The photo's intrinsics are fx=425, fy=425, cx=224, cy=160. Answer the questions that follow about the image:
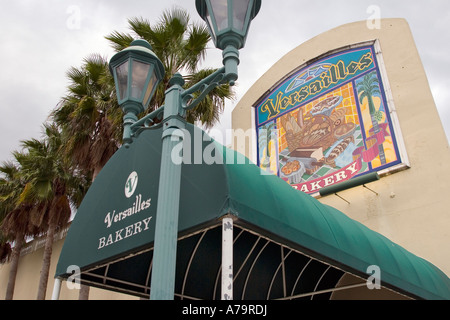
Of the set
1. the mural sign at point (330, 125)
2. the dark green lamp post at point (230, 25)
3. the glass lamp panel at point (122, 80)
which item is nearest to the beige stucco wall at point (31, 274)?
the mural sign at point (330, 125)

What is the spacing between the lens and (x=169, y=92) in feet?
16.6

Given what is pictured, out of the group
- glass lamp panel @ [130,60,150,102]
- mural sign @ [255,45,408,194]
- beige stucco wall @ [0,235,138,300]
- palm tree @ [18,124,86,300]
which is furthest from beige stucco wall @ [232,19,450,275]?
beige stucco wall @ [0,235,138,300]

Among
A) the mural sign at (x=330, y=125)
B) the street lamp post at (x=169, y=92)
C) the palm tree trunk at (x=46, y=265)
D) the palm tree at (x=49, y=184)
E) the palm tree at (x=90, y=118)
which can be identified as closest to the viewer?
the street lamp post at (x=169, y=92)

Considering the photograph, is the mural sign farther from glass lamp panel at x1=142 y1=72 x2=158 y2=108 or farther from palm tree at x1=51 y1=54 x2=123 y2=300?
glass lamp panel at x1=142 y1=72 x2=158 y2=108

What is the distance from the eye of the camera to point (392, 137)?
9859 millimetres

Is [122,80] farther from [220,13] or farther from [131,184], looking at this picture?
[220,13]

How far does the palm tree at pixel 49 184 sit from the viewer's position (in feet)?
51.7

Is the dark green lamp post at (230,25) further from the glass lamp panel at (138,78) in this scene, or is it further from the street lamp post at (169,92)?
the glass lamp panel at (138,78)

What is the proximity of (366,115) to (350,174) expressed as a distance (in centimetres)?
154

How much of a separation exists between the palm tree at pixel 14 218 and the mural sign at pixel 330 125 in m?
11.1

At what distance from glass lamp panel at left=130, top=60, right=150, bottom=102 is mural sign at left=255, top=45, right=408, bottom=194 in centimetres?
641

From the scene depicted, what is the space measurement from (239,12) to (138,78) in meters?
1.63

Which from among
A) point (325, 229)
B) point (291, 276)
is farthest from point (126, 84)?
point (291, 276)

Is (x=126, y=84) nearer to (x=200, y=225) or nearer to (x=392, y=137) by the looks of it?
(x=200, y=225)
